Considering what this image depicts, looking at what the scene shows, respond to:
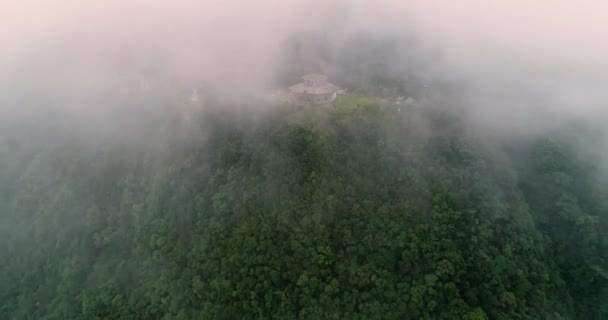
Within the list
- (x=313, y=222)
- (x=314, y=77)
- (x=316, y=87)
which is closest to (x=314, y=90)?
(x=316, y=87)

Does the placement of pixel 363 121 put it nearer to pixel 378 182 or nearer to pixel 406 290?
pixel 378 182

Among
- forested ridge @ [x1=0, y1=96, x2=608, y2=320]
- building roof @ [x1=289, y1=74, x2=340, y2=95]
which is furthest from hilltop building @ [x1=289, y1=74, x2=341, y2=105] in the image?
forested ridge @ [x1=0, y1=96, x2=608, y2=320]

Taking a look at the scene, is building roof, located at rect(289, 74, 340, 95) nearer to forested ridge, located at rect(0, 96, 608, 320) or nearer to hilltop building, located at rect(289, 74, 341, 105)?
hilltop building, located at rect(289, 74, 341, 105)

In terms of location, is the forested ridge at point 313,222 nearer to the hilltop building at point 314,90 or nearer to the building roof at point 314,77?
the hilltop building at point 314,90

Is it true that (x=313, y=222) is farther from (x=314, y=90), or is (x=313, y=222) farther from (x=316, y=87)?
(x=316, y=87)

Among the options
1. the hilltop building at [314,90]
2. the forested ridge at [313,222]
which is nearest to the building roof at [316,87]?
the hilltop building at [314,90]
